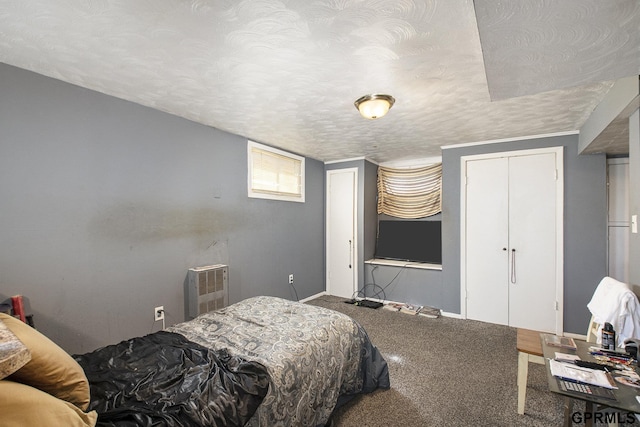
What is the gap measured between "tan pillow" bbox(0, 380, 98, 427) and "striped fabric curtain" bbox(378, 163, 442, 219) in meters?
4.47

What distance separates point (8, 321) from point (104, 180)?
146 cm

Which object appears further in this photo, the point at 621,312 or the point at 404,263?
the point at 404,263

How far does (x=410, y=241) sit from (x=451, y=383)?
250cm

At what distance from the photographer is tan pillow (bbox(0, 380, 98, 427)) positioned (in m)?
0.82

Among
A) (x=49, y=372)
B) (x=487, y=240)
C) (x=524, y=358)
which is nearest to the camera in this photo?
(x=49, y=372)

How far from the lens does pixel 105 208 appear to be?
236cm

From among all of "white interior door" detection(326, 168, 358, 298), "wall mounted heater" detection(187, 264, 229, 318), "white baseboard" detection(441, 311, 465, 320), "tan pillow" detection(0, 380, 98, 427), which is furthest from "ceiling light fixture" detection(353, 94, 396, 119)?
"white baseboard" detection(441, 311, 465, 320)

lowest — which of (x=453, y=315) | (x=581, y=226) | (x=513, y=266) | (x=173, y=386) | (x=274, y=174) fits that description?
(x=453, y=315)

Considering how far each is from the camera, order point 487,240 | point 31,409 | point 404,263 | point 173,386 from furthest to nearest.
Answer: point 404,263, point 487,240, point 173,386, point 31,409

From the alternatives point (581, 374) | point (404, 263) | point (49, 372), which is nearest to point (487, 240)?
point (404, 263)

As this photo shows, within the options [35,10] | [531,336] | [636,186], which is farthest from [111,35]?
[636,186]

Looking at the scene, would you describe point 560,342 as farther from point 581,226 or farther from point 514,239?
point 581,226

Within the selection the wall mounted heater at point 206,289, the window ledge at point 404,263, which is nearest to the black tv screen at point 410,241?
the window ledge at point 404,263

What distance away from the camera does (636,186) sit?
2.01m
